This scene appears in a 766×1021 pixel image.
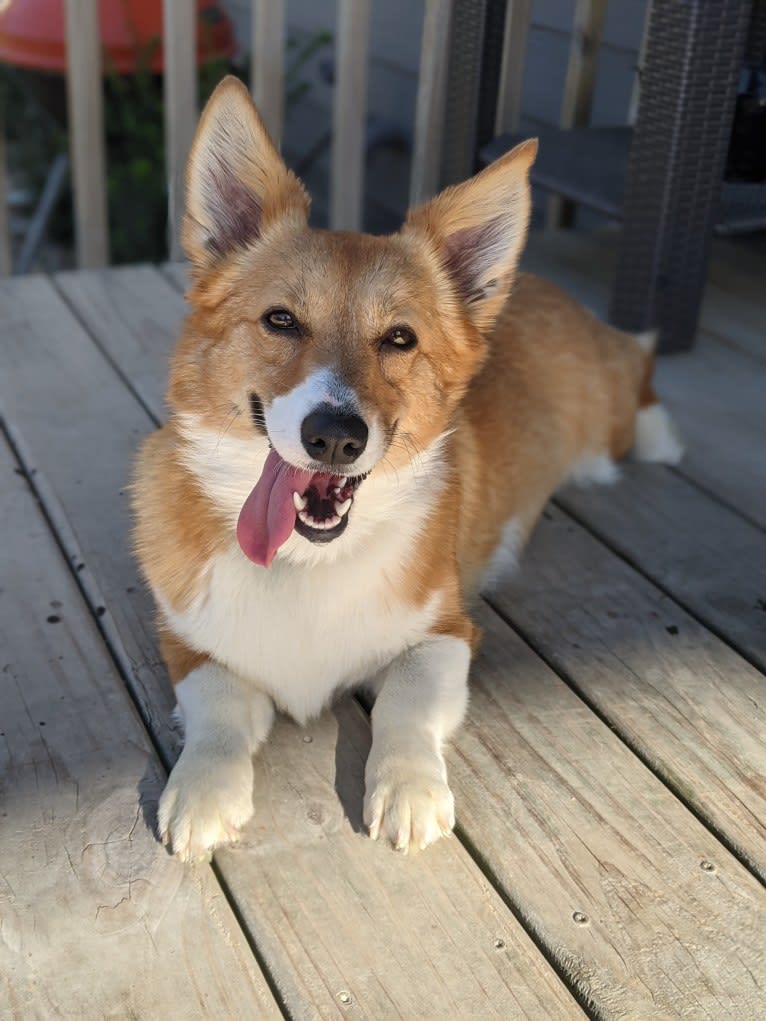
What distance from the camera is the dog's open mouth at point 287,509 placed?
72.8 inches

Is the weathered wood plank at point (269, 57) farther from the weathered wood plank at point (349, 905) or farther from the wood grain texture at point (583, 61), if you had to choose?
the weathered wood plank at point (349, 905)

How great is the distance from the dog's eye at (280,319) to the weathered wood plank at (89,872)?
704 millimetres

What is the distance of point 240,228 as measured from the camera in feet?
6.85

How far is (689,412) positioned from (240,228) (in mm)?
1610

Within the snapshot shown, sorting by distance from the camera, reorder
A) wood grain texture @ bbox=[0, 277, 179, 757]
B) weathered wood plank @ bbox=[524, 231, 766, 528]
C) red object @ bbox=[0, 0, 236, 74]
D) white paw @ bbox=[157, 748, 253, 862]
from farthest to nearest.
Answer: red object @ bbox=[0, 0, 236, 74] < weathered wood plank @ bbox=[524, 231, 766, 528] < wood grain texture @ bbox=[0, 277, 179, 757] < white paw @ bbox=[157, 748, 253, 862]

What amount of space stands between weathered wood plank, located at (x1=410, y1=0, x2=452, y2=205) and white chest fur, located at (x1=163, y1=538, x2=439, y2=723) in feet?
7.65

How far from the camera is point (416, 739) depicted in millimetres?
1790

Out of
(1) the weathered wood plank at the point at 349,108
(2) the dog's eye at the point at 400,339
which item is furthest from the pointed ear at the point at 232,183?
(1) the weathered wood plank at the point at 349,108

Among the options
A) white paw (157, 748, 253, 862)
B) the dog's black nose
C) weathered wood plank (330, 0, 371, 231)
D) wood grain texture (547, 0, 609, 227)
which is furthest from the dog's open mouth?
wood grain texture (547, 0, 609, 227)

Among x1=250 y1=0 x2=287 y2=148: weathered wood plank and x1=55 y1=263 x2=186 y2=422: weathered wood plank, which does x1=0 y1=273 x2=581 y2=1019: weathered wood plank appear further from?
x1=250 y1=0 x2=287 y2=148: weathered wood plank

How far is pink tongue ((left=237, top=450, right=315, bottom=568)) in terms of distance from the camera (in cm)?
185

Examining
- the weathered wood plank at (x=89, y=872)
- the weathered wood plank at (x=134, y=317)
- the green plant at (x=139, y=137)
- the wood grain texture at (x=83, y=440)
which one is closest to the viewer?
the weathered wood plank at (x=89, y=872)

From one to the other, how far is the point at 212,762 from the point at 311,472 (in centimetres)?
49

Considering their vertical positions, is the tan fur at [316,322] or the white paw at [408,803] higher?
the tan fur at [316,322]
